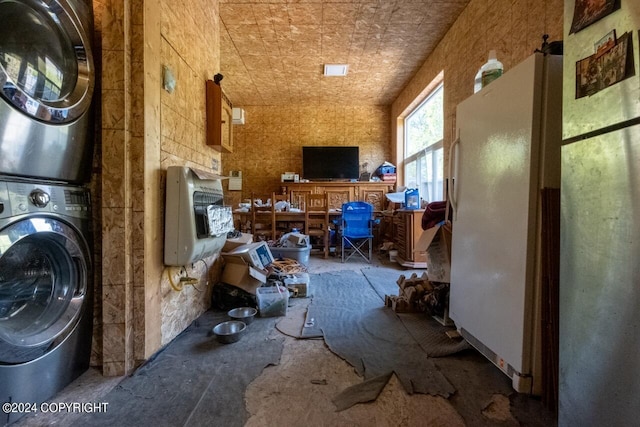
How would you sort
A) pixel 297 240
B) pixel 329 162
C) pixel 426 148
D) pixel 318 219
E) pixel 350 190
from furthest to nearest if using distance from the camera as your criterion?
pixel 329 162, pixel 350 190, pixel 318 219, pixel 426 148, pixel 297 240

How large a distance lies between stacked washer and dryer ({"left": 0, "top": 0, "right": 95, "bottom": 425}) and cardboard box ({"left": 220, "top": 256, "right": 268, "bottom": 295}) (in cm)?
112

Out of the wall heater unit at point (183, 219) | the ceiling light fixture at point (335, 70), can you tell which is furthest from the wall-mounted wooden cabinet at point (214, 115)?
the ceiling light fixture at point (335, 70)

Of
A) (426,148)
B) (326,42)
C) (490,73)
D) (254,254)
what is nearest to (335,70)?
(326,42)

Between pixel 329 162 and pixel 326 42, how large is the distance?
2503mm

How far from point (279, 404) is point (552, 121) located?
1.64 m

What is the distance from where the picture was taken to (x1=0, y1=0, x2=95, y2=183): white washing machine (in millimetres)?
1011

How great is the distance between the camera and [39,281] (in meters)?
1.22

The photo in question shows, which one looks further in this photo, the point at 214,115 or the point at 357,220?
the point at 357,220

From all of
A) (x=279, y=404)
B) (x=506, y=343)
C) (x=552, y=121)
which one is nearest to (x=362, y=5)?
(x=552, y=121)

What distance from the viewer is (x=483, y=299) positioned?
1.48 metres

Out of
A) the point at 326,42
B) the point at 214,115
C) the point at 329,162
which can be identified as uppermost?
the point at 326,42

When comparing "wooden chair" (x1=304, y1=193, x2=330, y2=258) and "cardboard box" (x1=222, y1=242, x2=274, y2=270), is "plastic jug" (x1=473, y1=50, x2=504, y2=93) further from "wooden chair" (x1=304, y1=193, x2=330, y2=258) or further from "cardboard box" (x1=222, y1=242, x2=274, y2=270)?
"wooden chair" (x1=304, y1=193, x2=330, y2=258)

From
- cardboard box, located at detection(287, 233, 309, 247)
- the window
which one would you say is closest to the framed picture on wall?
the window

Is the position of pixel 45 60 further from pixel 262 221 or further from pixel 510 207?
pixel 262 221
